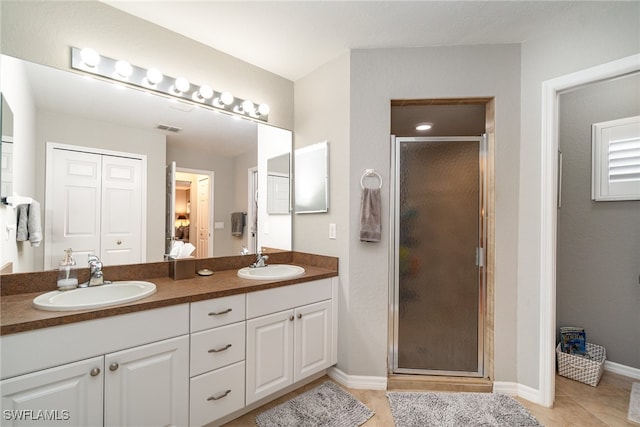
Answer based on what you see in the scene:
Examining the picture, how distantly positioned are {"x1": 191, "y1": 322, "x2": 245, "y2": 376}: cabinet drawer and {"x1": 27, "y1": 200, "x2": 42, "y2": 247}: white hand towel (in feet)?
3.21

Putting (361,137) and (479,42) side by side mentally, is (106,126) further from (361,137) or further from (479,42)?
(479,42)

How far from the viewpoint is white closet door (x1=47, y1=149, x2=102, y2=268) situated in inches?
59.7

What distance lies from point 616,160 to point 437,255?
5.58 feet

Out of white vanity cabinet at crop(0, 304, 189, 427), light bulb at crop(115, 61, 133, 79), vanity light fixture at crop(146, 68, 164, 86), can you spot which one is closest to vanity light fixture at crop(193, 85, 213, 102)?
vanity light fixture at crop(146, 68, 164, 86)

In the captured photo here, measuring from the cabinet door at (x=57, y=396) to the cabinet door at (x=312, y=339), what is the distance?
1.06 metres

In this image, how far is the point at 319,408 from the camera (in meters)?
1.79

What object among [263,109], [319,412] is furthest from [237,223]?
[319,412]

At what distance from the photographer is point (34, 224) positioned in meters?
1.45

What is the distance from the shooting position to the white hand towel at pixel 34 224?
144cm

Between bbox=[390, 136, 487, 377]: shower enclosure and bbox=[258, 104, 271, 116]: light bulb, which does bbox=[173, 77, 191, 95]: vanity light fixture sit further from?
bbox=[390, 136, 487, 377]: shower enclosure

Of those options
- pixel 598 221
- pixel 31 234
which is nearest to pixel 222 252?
pixel 31 234

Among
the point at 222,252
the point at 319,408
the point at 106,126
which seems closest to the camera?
the point at 106,126

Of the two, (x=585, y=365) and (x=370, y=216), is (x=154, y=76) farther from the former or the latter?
(x=585, y=365)

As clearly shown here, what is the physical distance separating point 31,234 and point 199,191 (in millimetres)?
907
